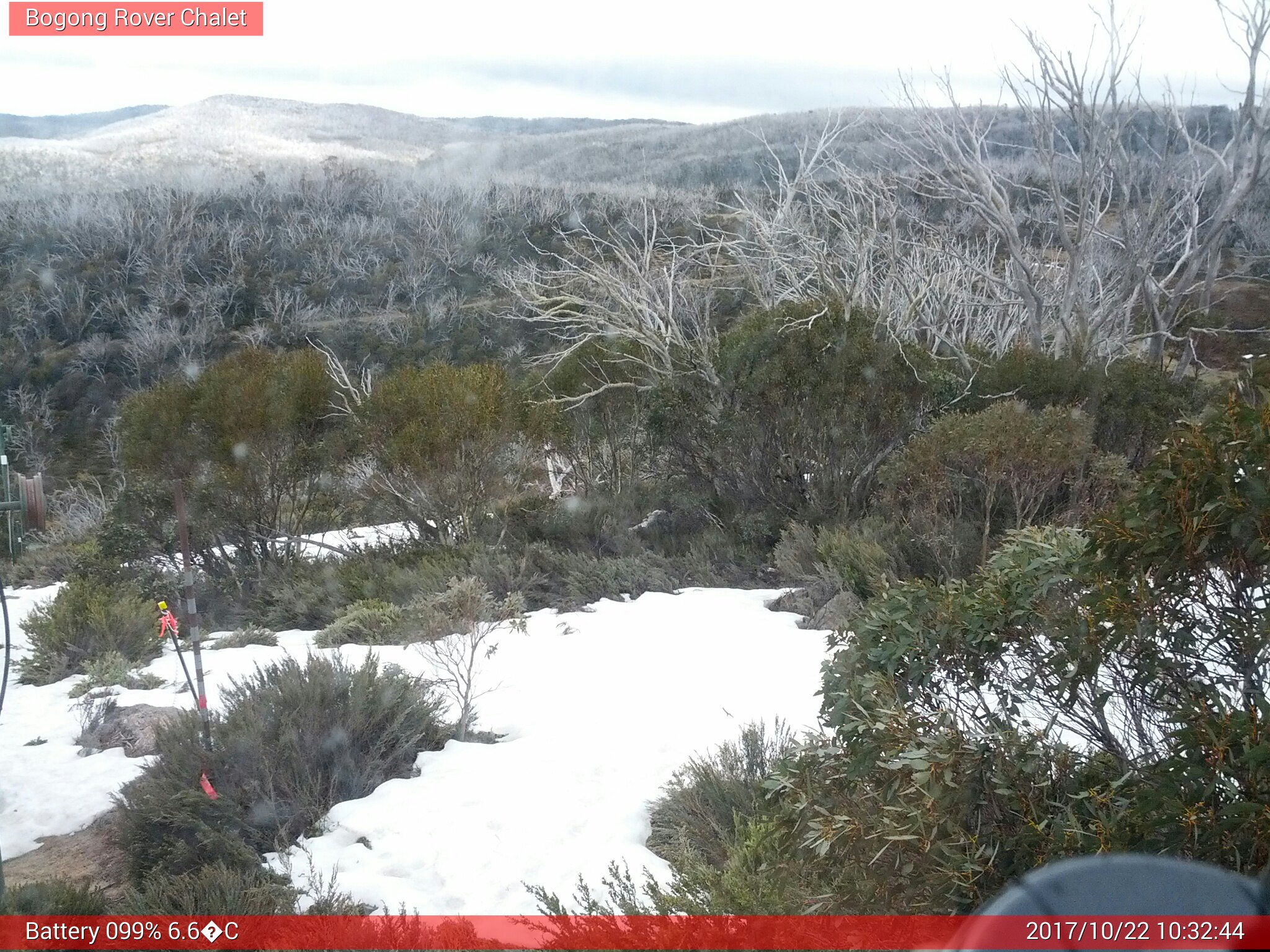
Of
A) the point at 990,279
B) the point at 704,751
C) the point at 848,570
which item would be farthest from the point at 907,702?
the point at 990,279

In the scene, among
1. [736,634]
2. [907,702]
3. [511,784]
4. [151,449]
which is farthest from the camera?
[151,449]

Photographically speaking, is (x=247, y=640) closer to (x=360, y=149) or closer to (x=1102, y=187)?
(x=1102, y=187)

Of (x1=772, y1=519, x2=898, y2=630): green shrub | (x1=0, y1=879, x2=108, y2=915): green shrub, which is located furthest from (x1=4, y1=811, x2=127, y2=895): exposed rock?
(x1=772, y1=519, x2=898, y2=630): green shrub

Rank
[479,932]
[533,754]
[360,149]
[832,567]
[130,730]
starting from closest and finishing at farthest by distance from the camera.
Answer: [479,932] → [533,754] → [130,730] → [832,567] → [360,149]

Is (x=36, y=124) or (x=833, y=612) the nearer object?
(x=833, y=612)

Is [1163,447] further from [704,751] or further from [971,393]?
[971,393]

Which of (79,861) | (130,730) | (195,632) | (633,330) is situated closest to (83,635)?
(130,730)

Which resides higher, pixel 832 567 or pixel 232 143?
pixel 232 143
